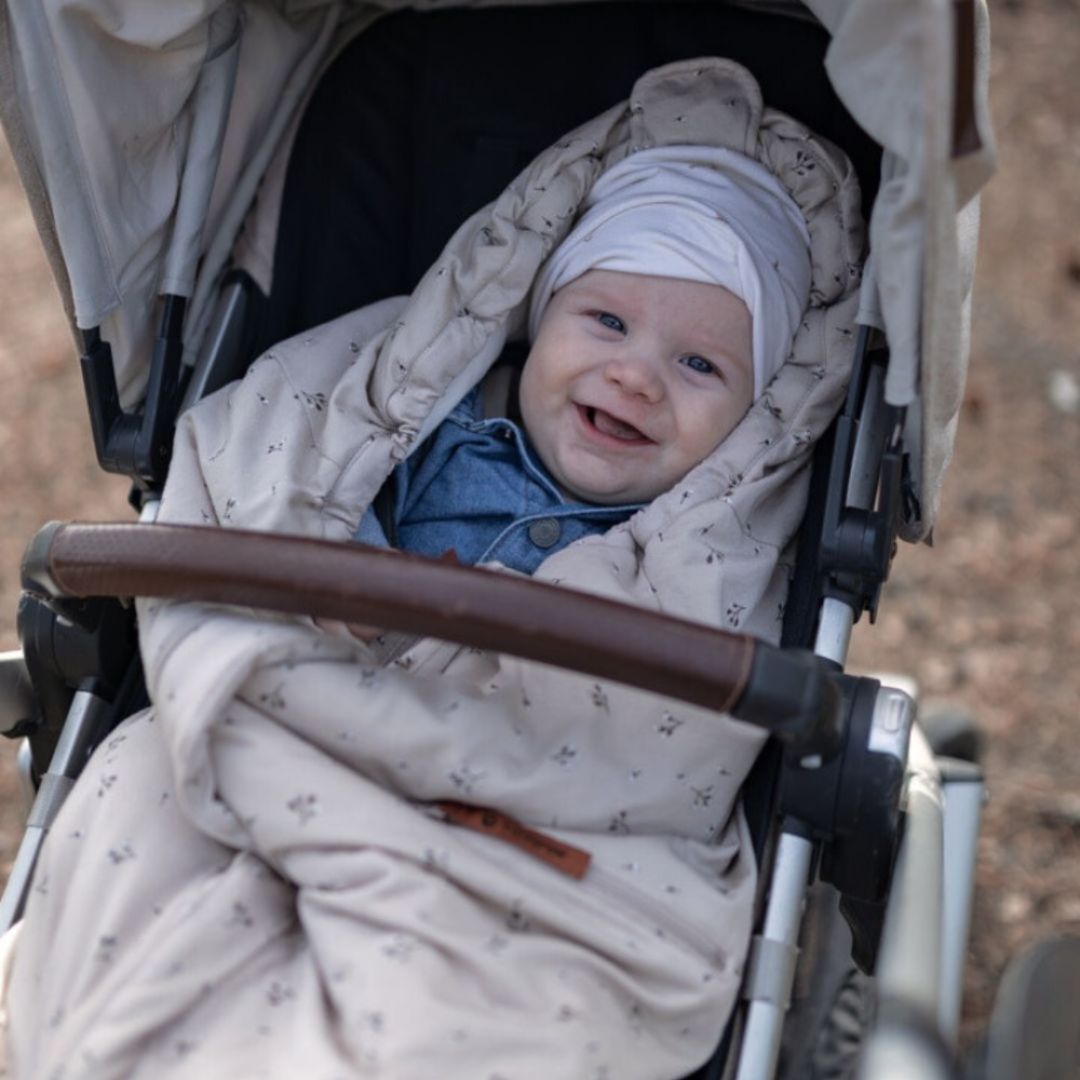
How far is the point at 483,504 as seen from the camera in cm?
201

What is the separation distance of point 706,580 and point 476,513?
39 cm

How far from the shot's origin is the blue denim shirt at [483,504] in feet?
6.44

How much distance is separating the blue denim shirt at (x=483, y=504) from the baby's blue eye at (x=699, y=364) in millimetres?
189

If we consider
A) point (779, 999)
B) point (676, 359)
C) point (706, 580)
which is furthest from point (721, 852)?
point (676, 359)

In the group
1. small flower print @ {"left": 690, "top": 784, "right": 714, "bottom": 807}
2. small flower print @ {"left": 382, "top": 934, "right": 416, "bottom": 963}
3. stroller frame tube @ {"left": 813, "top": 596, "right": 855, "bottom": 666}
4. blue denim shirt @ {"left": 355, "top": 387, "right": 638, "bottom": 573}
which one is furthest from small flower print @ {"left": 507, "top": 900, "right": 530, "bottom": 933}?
blue denim shirt @ {"left": 355, "top": 387, "right": 638, "bottom": 573}

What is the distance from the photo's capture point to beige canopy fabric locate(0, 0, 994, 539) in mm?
1453

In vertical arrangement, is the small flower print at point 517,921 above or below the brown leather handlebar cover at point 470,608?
below

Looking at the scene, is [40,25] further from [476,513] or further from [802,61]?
[802,61]

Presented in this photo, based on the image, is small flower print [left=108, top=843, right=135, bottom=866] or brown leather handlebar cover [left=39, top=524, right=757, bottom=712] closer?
brown leather handlebar cover [left=39, top=524, right=757, bottom=712]

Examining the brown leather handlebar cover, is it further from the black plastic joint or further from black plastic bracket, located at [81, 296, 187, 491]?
black plastic bracket, located at [81, 296, 187, 491]

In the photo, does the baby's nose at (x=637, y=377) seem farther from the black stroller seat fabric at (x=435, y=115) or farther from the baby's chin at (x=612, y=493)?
the black stroller seat fabric at (x=435, y=115)

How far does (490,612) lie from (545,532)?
0.59 metres

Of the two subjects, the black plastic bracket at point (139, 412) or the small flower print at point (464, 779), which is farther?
the black plastic bracket at point (139, 412)

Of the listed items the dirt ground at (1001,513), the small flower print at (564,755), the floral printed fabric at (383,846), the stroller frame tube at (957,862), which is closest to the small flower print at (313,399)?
the floral printed fabric at (383,846)
